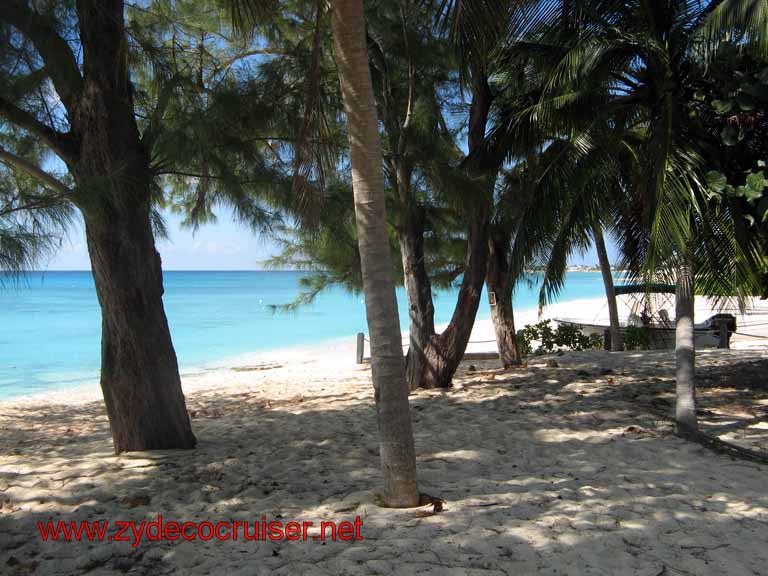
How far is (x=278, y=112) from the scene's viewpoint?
5215 mm

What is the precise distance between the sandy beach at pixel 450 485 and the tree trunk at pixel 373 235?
1.36ft

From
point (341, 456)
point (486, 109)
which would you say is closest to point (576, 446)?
point (341, 456)

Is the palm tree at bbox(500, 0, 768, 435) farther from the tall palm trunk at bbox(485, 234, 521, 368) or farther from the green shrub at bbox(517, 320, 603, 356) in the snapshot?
the green shrub at bbox(517, 320, 603, 356)

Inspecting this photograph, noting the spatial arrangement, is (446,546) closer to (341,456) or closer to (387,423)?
(387,423)

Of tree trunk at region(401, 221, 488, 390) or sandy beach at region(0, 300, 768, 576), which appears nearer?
sandy beach at region(0, 300, 768, 576)

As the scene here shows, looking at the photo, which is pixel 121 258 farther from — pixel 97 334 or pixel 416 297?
pixel 97 334

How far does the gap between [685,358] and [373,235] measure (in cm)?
332

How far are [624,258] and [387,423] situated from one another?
439cm

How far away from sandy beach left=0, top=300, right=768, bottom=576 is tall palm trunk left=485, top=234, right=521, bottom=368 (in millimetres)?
1984

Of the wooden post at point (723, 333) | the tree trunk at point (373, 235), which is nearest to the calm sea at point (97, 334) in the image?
the tree trunk at point (373, 235)

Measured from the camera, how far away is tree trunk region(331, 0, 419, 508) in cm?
343

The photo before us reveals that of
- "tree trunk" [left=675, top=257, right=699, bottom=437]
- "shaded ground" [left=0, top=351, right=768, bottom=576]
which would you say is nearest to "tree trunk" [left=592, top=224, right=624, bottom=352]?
"shaded ground" [left=0, top=351, right=768, bottom=576]

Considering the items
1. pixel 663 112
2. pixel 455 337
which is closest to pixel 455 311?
pixel 455 337

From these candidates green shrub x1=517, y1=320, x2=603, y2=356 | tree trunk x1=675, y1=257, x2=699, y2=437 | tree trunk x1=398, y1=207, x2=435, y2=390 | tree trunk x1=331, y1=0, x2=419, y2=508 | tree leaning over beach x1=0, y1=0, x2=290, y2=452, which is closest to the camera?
tree trunk x1=331, y1=0, x2=419, y2=508
